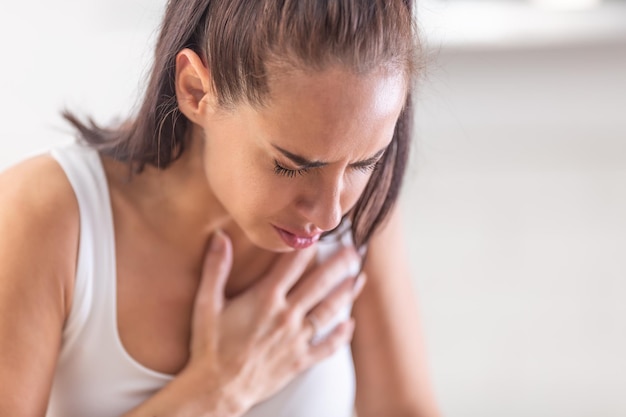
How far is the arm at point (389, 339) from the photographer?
1.28m

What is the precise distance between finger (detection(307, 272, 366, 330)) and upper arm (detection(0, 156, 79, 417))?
332 millimetres

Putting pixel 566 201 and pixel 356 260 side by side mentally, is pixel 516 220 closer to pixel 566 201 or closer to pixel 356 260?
pixel 566 201

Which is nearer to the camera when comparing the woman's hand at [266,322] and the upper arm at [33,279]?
the upper arm at [33,279]

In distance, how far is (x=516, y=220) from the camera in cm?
182

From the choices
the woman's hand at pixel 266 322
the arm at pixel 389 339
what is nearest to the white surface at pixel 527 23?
the arm at pixel 389 339

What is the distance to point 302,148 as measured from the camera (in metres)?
0.91

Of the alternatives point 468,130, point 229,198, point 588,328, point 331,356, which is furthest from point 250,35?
point 588,328

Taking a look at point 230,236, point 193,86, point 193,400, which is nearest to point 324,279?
point 230,236

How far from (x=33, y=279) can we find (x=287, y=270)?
33 centimetres

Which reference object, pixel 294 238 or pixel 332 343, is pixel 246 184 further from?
pixel 332 343

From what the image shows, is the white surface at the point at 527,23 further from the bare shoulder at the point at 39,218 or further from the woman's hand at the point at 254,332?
the bare shoulder at the point at 39,218

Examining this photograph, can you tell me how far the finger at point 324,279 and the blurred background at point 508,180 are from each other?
44cm

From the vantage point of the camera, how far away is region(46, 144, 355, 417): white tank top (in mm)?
1107

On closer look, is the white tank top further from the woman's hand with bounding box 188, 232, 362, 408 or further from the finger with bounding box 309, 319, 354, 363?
the finger with bounding box 309, 319, 354, 363
